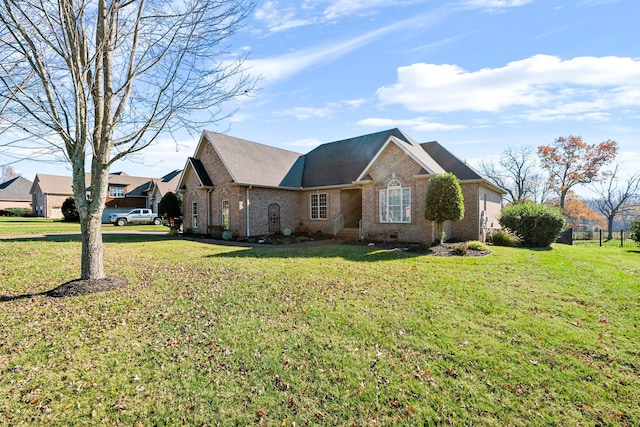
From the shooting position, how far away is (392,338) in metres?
5.29

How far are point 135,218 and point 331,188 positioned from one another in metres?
25.1

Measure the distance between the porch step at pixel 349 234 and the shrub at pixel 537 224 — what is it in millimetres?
8678

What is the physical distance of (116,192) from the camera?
4366cm

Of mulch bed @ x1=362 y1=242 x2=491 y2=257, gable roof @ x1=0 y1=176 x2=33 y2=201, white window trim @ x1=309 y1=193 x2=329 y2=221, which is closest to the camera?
mulch bed @ x1=362 y1=242 x2=491 y2=257

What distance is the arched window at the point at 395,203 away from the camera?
16.2 m

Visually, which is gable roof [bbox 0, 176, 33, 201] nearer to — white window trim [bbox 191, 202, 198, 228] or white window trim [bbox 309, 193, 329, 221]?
white window trim [bbox 191, 202, 198, 228]

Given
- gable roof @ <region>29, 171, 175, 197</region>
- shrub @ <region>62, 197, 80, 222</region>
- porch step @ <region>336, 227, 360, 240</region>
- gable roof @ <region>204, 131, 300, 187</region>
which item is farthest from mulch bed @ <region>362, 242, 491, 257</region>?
gable roof @ <region>29, 171, 175, 197</region>

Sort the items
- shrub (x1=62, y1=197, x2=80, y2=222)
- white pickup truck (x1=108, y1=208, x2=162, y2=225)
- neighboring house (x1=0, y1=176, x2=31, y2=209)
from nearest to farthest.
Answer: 1. white pickup truck (x1=108, y1=208, x2=162, y2=225)
2. shrub (x1=62, y1=197, x2=80, y2=222)
3. neighboring house (x1=0, y1=176, x2=31, y2=209)

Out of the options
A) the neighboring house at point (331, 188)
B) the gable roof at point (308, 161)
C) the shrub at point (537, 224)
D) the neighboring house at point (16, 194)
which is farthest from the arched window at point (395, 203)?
the neighboring house at point (16, 194)

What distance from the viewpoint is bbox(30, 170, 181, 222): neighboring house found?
4244 centimetres

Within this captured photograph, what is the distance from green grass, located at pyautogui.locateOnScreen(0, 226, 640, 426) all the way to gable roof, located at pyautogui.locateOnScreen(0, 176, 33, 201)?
62571 millimetres

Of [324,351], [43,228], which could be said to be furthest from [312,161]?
[43,228]

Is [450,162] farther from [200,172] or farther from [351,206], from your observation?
[200,172]

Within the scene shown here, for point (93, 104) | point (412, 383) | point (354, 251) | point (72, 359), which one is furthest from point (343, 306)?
point (93, 104)
